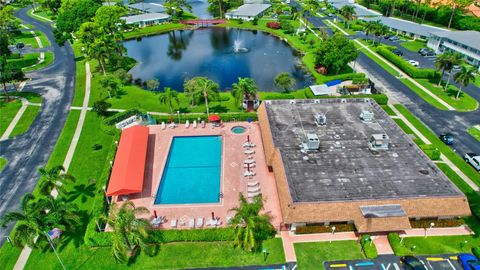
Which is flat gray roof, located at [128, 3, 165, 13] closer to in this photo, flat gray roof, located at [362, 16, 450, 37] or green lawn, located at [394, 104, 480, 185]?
flat gray roof, located at [362, 16, 450, 37]

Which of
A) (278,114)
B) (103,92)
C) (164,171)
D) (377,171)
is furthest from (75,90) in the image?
(377,171)

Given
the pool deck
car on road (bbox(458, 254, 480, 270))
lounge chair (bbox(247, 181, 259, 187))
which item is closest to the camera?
car on road (bbox(458, 254, 480, 270))

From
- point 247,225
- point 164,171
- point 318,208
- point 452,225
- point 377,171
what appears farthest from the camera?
point 164,171

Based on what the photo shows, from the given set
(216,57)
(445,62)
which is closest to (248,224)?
(445,62)

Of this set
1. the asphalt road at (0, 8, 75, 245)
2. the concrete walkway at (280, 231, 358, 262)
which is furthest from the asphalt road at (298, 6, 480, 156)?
the asphalt road at (0, 8, 75, 245)

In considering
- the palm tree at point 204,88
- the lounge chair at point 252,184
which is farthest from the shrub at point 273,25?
the lounge chair at point 252,184

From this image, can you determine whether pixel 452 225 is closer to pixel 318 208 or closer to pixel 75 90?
pixel 318 208

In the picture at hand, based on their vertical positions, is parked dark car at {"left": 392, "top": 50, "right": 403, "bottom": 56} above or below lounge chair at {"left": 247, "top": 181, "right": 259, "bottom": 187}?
above

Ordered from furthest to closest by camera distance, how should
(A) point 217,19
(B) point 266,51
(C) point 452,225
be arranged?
(A) point 217,19, (B) point 266,51, (C) point 452,225
